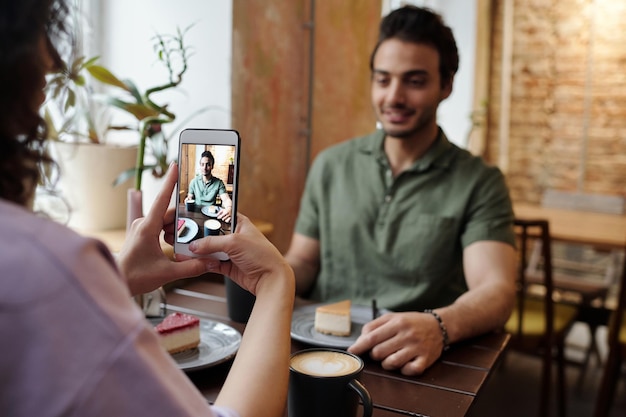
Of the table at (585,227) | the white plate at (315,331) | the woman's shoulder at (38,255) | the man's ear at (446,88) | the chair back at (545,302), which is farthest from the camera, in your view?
the table at (585,227)

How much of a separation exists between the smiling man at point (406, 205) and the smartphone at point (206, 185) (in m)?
0.85

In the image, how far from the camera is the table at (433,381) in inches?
36.5

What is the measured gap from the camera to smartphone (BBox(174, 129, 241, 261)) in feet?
2.70

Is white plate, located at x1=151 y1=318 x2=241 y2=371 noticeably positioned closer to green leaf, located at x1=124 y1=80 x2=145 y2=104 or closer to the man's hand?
the man's hand

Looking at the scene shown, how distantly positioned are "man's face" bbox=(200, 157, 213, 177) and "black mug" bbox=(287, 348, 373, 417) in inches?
11.6

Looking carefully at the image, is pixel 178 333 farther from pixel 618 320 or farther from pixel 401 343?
pixel 618 320

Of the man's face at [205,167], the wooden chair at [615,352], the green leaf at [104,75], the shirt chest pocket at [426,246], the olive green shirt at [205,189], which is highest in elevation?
the green leaf at [104,75]

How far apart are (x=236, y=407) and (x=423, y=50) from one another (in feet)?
4.57

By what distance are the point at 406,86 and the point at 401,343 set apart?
0.91 metres

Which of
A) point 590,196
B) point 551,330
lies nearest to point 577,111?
point 590,196

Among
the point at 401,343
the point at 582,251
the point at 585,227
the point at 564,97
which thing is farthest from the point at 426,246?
the point at 564,97

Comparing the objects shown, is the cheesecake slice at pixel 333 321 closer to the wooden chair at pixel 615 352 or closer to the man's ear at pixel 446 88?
the man's ear at pixel 446 88

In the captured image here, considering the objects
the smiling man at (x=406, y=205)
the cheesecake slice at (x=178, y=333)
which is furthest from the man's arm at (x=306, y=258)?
the cheesecake slice at (x=178, y=333)

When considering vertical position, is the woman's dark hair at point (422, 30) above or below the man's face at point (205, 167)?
above
